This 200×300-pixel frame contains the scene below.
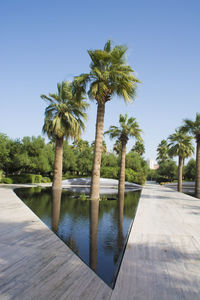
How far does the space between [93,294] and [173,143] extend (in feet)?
92.8

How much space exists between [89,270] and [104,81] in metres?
10.1

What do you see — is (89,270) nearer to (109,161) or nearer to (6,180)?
(6,180)

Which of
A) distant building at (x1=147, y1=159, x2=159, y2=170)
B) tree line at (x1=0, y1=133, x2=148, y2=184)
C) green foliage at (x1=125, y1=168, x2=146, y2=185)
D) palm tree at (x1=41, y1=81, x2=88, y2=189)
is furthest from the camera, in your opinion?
distant building at (x1=147, y1=159, x2=159, y2=170)

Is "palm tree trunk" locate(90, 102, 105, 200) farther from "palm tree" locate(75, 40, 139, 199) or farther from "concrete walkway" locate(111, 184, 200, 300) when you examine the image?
"concrete walkway" locate(111, 184, 200, 300)

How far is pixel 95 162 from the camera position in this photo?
11.7 meters

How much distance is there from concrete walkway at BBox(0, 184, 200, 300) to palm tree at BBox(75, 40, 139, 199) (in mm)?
7339

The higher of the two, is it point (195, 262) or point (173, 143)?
point (173, 143)

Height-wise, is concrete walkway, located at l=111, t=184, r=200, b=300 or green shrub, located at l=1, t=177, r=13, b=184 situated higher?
concrete walkway, located at l=111, t=184, r=200, b=300

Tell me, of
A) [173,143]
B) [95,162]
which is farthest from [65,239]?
[173,143]

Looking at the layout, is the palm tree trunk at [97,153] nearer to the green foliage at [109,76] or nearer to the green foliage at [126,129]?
the green foliage at [109,76]

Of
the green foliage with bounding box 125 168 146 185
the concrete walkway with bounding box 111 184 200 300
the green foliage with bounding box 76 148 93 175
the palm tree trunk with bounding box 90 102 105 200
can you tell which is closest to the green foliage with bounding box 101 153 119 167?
the green foliage with bounding box 76 148 93 175

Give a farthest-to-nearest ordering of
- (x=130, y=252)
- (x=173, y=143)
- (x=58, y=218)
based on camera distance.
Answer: (x=173, y=143), (x=58, y=218), (x=130, y=252)

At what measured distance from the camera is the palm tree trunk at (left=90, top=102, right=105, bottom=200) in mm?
11695

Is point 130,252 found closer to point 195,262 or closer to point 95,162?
point 195,262
